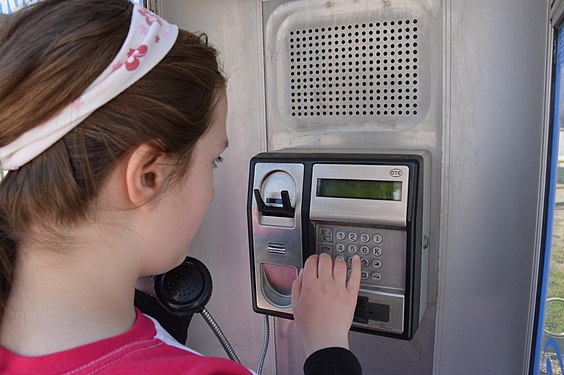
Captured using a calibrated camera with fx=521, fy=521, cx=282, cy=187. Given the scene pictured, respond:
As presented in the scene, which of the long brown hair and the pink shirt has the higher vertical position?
the long brown hair

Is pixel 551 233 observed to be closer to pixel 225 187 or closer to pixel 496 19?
pixel 496 19

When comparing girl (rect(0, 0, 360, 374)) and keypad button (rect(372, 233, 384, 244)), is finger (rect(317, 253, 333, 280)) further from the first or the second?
girl (rect(0, 0, 360, 374))

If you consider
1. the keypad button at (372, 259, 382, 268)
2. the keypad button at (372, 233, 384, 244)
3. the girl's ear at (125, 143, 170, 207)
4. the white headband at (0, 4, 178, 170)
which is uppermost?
the white headband at (0, 4, 178, 170)

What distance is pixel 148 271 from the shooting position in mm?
687

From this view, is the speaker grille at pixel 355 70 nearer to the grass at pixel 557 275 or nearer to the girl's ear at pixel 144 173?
the grass at pixel 557 275

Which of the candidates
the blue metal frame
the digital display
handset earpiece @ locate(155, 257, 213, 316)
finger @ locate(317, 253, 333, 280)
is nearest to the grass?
the blue metal frame

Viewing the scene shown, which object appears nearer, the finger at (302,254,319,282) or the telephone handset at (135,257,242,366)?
the finger at (302,254,319,282)

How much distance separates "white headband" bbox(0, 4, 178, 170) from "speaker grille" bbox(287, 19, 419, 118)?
51 centimetres

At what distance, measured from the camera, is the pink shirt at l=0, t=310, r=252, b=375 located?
0.55 m

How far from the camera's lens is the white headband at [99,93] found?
1.78 ft

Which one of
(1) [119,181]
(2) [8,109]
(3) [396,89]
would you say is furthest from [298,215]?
(2) [8,109]

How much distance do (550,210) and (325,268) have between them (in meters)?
0.38

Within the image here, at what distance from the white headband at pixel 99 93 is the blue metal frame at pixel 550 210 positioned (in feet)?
1.98

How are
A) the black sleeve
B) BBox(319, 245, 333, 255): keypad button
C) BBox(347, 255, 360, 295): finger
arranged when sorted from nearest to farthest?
the black sleeve < BBox(347, 255, 360, 295): finger < BBox(319, 245, 333, 255): keypad button
